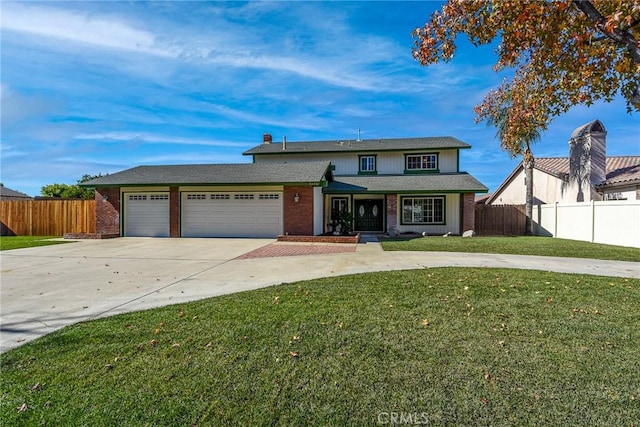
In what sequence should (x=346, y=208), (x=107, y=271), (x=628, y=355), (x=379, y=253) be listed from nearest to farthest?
(x=628, y=355) < (x=107, y=271) < (x=379, y=253) < (x=346, y=208)

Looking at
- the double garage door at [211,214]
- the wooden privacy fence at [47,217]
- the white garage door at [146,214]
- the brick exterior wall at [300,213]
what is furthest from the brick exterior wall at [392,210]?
the wooden privacy fence at [47,217]

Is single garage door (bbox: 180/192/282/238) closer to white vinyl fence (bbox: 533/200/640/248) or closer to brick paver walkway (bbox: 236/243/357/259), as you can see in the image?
brick paver walkway (bbox: 236/243/357/259)

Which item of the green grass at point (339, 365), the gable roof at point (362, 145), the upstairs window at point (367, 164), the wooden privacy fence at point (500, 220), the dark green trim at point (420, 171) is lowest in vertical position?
the green grass at point (339, 365)

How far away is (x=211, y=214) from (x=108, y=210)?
5.90m

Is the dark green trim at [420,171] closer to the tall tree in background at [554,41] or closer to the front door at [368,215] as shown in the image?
the front door at [368,215]

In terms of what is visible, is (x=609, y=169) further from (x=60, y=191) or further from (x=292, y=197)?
(x=60, y=191)

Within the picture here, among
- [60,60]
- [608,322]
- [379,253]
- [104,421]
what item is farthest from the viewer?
[379,253]

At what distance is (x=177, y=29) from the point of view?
328 inches

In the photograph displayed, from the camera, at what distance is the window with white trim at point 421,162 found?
2164cm

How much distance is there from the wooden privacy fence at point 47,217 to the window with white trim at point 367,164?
1657 cm

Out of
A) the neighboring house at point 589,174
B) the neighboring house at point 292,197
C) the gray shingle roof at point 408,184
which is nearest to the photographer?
the neighboring house at point 589,174

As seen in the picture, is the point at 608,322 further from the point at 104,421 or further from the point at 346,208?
the point at 346,208

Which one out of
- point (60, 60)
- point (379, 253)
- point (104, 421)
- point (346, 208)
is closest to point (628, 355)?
point (104, 421)

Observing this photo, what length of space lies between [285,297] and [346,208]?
1518 centimetres
